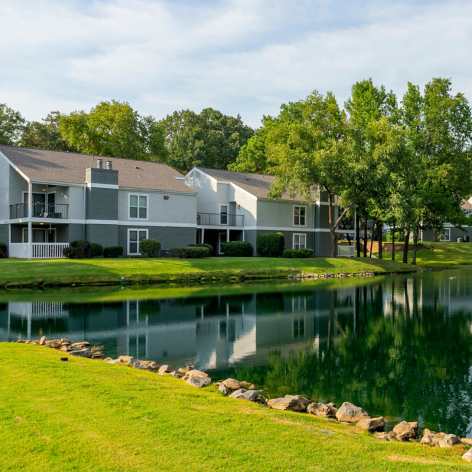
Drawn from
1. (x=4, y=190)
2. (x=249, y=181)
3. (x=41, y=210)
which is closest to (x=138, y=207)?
(x=41, y=210)

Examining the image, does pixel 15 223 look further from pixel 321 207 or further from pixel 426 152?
pixel 426 152

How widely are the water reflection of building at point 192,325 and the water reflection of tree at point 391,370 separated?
824 millimetres

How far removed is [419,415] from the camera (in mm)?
8539

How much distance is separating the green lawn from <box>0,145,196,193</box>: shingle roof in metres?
25.9

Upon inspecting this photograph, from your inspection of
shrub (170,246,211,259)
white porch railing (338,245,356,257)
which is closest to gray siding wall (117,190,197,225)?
shrub (170,246,211,259)

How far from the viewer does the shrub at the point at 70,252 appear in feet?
107

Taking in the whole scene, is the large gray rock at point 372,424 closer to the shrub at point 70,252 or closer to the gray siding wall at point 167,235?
the shrub at point 70,252

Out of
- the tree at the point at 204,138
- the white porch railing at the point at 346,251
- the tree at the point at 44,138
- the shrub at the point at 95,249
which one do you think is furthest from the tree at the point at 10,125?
the white porch railing at the point at 346,251

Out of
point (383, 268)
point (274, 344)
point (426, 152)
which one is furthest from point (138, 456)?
point (426, 152)

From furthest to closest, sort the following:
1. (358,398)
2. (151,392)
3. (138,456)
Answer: (358,398) < (151,392) < (138,456)

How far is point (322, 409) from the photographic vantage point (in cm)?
822

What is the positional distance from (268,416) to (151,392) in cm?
193

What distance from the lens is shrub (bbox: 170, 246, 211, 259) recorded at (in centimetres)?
3578

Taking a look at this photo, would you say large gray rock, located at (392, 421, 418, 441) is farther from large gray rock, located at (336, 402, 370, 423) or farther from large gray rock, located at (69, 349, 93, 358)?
large gray rock, located at (69, 349, 93, 358)
